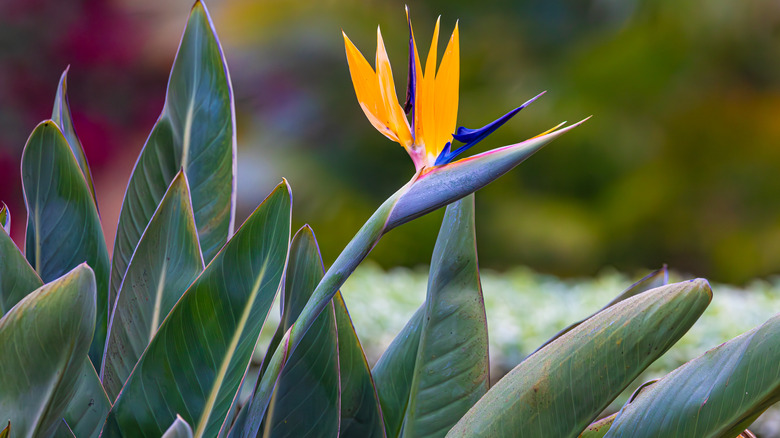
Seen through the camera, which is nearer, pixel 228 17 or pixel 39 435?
pixel 39 435

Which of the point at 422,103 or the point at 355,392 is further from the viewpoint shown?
the point at 355,392

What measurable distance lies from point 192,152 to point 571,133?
10.1ft

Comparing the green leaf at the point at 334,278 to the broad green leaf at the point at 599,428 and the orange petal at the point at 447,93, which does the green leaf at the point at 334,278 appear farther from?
the broad green leaf at the point at 599,428

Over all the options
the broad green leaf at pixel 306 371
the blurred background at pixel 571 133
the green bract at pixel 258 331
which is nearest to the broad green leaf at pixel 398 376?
the green bract at pixel 258 331

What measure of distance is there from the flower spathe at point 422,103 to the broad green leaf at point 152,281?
0.65ft

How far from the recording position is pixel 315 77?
12.0ft

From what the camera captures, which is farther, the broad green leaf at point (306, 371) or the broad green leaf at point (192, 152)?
the broad green leaf at point (192, 152)

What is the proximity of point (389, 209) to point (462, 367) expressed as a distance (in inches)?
8.9

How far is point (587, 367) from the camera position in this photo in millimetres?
411

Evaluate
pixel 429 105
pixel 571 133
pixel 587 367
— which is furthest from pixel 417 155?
pixel 571 133

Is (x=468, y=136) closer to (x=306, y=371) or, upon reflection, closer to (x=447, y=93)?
(x=447, y=93)

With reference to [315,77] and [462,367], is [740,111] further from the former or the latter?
[462,367]

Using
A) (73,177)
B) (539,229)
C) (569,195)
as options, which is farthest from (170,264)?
(569,195)

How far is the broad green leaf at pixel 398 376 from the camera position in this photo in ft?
2.04
